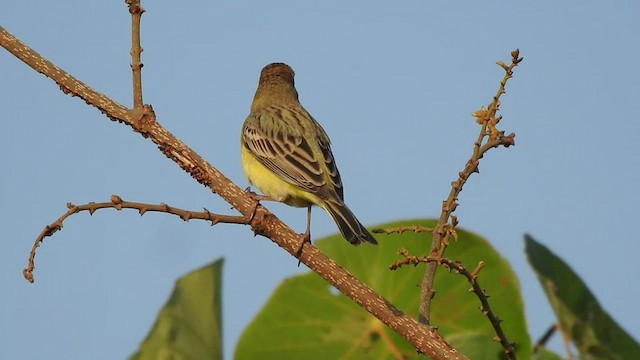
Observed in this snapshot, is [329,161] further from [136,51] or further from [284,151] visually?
[136,51]

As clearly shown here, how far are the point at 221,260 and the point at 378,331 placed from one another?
3.96 ft

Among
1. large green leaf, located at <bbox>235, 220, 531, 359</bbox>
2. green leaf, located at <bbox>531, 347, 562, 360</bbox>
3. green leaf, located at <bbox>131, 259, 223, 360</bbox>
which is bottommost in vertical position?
green leaf, located at <bbox>531, 347, 562, 360</bbox>

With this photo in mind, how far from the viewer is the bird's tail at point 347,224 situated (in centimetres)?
526

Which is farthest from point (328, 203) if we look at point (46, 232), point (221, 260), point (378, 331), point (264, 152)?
point (46, 232)

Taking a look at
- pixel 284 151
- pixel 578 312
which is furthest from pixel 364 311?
pixel 284 151

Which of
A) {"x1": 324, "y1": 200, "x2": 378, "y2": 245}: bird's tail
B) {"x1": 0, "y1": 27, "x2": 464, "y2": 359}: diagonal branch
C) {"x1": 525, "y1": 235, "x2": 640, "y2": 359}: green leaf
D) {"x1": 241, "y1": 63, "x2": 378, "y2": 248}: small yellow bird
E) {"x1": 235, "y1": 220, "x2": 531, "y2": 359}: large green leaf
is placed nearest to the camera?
{"x1": 0, "y1": 27, "x2": 464, "y2": 359}: diagonal branch

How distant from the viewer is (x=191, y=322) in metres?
3.99

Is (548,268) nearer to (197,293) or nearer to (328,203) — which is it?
(197,293)

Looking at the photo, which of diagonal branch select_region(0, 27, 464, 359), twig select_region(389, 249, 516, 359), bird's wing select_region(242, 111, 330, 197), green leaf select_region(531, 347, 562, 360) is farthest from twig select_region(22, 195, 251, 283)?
bird's wing select_region(242, 111, 330, 197)

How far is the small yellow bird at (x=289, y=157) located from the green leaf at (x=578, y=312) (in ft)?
4.69

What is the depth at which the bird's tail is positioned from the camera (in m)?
5.26

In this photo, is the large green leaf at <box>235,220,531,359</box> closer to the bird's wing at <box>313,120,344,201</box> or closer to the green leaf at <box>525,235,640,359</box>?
the green leaf at <box>525,235,640,359</box>

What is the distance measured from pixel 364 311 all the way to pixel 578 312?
1.31m

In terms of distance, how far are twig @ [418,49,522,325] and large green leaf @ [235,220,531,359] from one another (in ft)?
3.52
